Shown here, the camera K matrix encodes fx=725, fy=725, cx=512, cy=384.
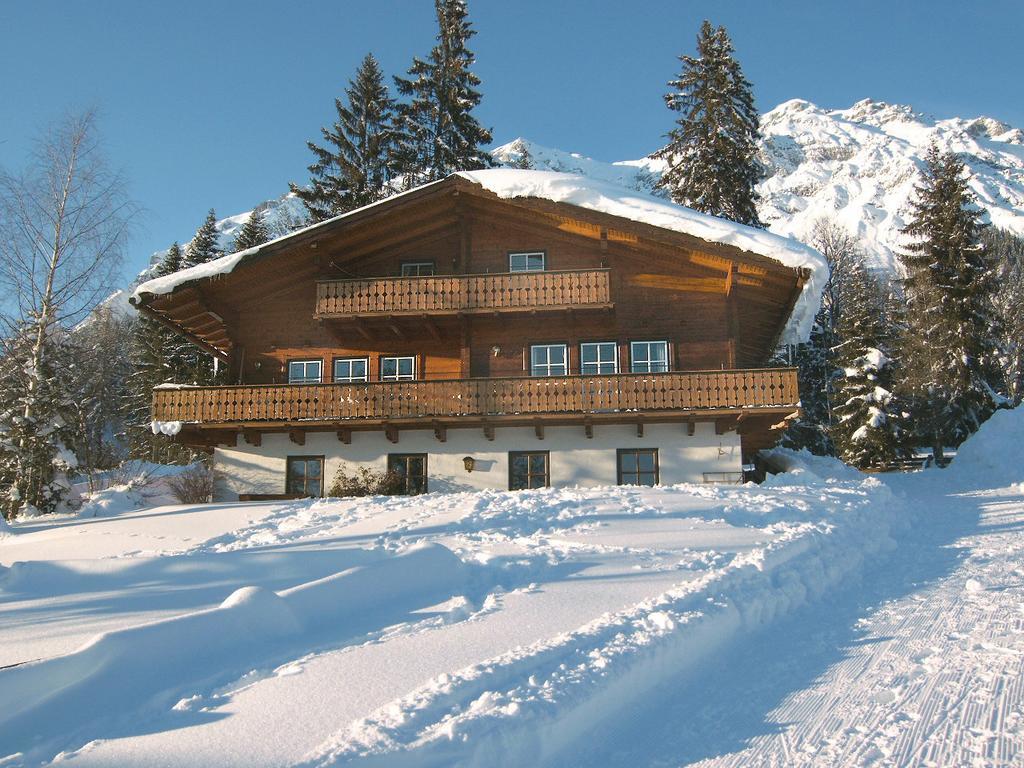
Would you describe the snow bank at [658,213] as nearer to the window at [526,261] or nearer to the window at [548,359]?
the window at [526,261]

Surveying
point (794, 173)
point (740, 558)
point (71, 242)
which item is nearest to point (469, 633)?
point (740, 558)

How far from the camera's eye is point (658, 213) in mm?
19219

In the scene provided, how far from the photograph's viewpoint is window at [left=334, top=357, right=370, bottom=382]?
21.6 metres

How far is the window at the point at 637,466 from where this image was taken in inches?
770

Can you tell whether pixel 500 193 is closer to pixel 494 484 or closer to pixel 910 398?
pixel 494 484

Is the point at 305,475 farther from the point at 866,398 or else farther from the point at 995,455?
the point at 866,398

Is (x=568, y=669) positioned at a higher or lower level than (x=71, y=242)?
lower

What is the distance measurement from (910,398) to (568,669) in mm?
35808

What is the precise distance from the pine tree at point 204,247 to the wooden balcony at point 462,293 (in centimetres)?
2483

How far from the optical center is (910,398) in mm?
35375

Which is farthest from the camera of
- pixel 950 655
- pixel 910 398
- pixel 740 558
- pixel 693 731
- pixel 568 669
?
pixel 910 398

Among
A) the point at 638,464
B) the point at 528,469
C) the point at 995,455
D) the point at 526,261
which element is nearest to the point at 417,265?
the point at 526,261

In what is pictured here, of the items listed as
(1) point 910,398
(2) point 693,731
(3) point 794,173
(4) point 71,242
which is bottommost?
(2) point 693,731

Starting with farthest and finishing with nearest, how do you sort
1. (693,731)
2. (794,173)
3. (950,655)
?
1. (794,173)
2. (950,655)
3. (693,731)
